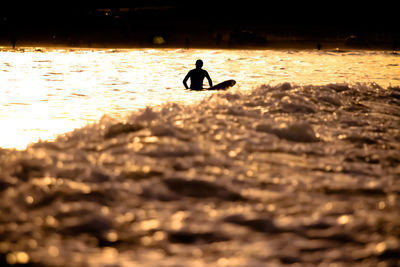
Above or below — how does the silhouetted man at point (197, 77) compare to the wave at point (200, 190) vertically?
above

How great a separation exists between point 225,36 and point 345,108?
74789 millimetres

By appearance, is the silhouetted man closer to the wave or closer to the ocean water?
the ocean water

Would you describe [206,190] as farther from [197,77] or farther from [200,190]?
[197,77]

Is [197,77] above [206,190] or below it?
above

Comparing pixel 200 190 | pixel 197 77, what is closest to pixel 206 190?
pixel 200 190

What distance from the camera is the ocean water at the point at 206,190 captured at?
4.24 meters

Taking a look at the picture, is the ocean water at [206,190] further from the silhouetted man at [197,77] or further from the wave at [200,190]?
the silhouetted man at [197,77]

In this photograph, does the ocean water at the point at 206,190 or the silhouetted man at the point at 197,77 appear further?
the silhouetted man at the point at 197,77

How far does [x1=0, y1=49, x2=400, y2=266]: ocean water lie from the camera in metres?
4.24

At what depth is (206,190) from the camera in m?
5.61

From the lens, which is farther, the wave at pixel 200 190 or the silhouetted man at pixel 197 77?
the silhouetted man at pixel 197 77

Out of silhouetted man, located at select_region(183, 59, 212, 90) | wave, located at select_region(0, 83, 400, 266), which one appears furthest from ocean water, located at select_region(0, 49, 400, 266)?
silhouetted man, located at select_region(183, 59, 212, 90)

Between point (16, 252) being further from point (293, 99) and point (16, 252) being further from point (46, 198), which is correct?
point (293, 99)

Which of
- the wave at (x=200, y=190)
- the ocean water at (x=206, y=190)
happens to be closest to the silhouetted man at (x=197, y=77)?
the ocean water at (x=206, y=190)
